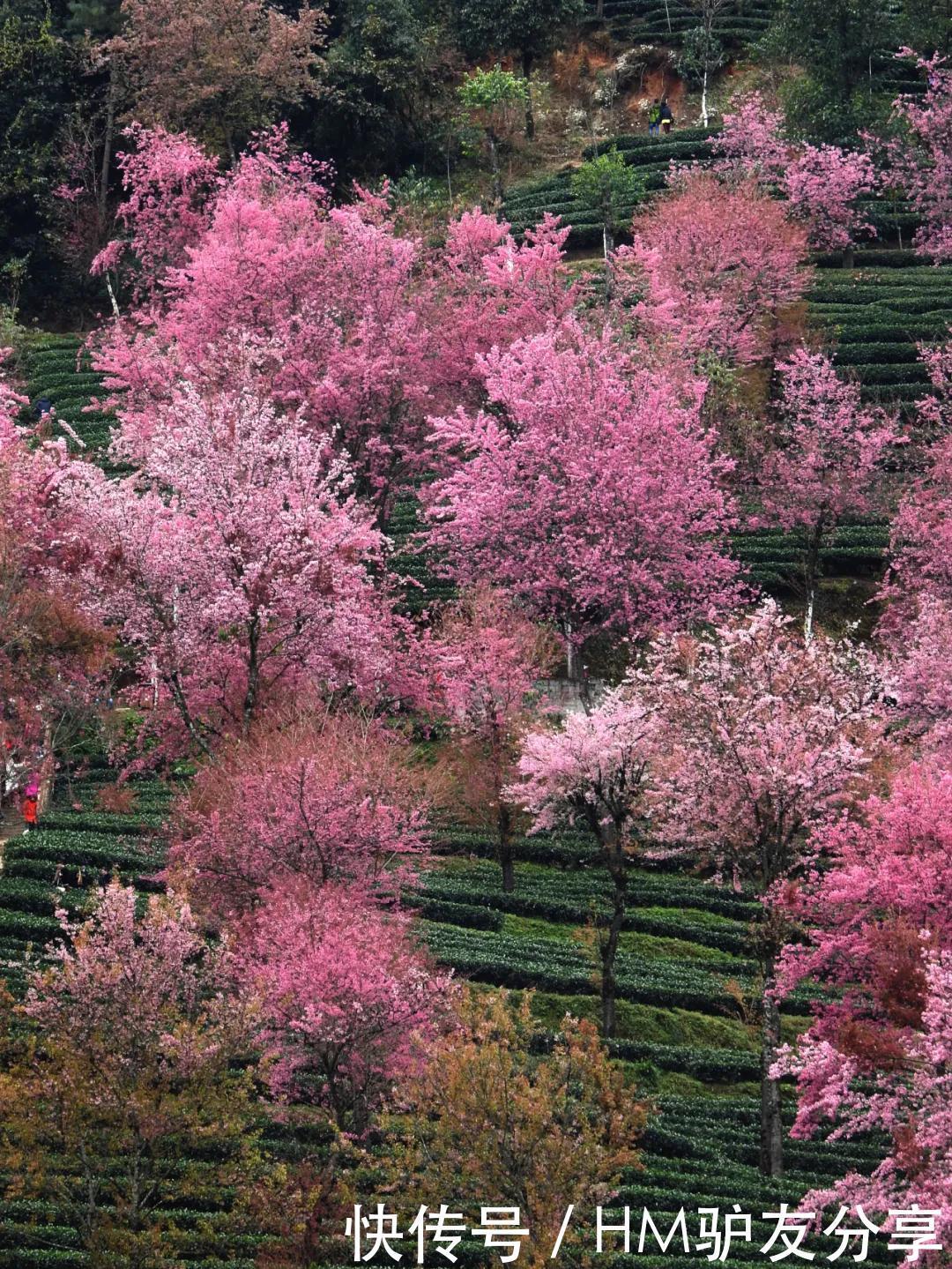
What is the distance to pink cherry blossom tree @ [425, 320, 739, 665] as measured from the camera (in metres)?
46.3

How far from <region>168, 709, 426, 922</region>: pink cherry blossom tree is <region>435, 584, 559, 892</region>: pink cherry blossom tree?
26.2ft

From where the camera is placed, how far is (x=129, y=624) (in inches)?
1494

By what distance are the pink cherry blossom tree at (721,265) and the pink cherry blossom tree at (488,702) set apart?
18704 mm

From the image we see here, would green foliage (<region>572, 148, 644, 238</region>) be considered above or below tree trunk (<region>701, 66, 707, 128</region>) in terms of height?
below

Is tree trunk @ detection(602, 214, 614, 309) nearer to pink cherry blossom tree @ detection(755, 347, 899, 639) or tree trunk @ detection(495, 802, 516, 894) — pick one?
pink cherry blossom tree @ detection(755, 347, 899, 639)

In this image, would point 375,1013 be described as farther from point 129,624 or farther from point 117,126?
point 117,126

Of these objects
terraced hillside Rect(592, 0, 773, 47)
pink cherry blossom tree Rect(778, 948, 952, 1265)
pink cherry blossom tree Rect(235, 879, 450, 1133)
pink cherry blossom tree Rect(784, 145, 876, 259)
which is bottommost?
pink cherry blossom tree Rect(778, 948, 952, 1265)

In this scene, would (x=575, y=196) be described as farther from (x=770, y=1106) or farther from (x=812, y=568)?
(x=770, y=1106)

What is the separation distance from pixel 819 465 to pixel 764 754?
24.7 m

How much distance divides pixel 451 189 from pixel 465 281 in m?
27.0

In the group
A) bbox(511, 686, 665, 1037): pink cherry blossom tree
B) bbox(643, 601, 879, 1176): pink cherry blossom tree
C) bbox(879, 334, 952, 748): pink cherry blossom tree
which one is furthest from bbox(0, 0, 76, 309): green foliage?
bbox(643, 601, 879, 1176): pink cherry blossom tree

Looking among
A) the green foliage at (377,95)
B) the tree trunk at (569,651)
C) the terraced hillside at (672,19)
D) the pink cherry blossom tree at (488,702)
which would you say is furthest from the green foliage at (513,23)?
the pink cherry blossom tree at (488,702)

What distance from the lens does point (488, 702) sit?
42.1 metres

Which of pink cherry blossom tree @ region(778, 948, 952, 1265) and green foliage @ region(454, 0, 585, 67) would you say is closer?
pink cherry blossom tree @ region(778, 948, 952, 1265)
